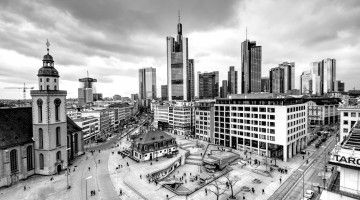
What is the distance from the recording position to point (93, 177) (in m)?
50.9

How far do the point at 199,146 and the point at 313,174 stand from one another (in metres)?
41.5

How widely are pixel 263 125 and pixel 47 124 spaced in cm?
7107

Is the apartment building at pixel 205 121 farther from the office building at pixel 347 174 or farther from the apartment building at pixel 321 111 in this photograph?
the apartment building at pixel 321 111

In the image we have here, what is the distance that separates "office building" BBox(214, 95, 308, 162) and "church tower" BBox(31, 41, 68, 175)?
61.9m

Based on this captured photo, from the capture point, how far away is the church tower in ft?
173

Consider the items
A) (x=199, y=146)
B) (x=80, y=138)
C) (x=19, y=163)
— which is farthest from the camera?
(x=199, y=146)

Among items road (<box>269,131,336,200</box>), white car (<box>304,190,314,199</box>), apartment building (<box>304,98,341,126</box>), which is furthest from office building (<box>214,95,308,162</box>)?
apartment building (<box>304,98,341,126</box>)

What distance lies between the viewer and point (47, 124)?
5300 cm

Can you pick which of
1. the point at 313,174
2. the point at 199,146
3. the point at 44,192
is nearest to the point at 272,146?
the point at 313,174

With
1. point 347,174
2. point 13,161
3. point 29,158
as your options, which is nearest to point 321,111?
point 347,174

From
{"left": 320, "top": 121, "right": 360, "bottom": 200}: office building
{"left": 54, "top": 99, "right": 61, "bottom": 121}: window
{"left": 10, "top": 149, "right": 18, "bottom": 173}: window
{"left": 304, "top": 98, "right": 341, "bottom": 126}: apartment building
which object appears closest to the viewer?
{"left": 320, "top": 121, "right": 360, "bottom": 200}: office building

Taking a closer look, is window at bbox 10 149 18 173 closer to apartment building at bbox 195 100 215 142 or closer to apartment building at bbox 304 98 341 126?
apartment building at bbox 195 100 215 142

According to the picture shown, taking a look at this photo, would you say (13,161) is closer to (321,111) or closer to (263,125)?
(263,125)

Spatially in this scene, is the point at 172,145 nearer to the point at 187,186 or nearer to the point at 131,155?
the point at 131,155
